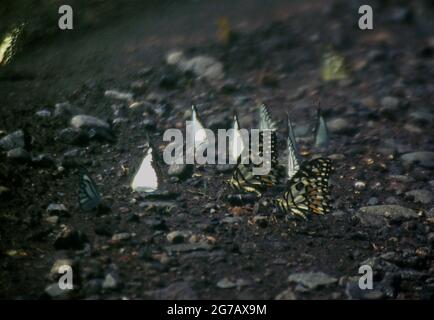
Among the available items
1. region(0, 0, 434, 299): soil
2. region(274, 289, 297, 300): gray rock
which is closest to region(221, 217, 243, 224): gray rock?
region(0, 0, 434, 299): soil

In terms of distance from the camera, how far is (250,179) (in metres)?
3.53

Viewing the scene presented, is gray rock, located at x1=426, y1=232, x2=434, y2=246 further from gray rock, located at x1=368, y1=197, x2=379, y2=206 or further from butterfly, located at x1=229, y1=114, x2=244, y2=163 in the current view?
butterfly, located at x1=229, y1=114, x2=244, y2=163

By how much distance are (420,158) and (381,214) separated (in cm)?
90

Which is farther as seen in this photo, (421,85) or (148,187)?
(421,85)

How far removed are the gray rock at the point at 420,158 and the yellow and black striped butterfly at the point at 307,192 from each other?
0.97 metres

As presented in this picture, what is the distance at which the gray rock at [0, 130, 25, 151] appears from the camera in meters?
3.96

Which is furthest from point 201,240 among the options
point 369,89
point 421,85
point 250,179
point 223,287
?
point 421,85

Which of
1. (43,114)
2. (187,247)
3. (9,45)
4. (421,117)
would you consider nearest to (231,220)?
(187,247)

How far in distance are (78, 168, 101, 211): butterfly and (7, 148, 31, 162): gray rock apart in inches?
33.0

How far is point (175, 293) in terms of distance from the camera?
100 inches

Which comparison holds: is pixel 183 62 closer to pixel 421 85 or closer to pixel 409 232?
pixel 421 85

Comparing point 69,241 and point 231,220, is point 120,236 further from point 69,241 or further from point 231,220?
point 231,220

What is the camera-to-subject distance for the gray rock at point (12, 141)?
3.96 m

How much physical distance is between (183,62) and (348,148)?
2.68 meters
